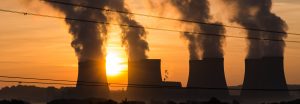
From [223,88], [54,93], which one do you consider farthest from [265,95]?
[54,93]

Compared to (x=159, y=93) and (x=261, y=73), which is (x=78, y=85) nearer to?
(x=159, y=93)

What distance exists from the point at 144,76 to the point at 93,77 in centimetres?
582

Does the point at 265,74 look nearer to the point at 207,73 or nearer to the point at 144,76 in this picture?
the point at 207,73

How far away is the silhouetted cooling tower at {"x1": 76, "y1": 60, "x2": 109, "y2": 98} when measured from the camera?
56.6 meters

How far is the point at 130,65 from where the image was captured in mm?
→ 65438

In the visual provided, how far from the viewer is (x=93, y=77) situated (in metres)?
57.0

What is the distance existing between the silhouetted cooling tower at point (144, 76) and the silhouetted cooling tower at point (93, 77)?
3.54m

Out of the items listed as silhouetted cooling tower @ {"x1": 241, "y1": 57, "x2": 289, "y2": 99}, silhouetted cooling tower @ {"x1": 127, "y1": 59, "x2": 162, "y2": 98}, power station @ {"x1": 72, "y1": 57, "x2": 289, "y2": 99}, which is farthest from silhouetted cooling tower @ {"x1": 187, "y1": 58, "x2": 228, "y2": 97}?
silhouetted cooling tower @ {"x1": 127, "y1": 59, "x2": 162, "y2": 98}

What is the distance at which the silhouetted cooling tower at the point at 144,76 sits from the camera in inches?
2359

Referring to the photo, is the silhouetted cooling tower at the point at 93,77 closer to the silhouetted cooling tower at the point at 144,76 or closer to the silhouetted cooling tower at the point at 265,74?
the silhouetted cooling tower at the point at 144,76

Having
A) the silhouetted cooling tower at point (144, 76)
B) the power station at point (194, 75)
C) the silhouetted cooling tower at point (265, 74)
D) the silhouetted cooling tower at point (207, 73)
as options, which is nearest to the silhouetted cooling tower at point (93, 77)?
the power station at point (194, 75)

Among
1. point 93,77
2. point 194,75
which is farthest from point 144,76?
point 93,77

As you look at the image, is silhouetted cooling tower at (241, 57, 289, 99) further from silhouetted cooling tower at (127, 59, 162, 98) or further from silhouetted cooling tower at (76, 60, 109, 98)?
silhouetted cooling tower at (76, 60, 109, 98)

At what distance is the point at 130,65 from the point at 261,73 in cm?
1370
